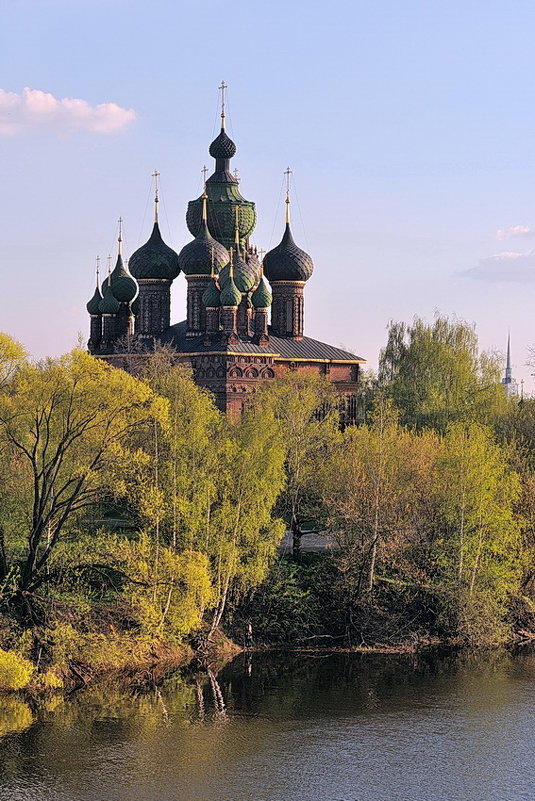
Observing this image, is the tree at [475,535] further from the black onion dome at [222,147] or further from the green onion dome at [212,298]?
the black onion dome at [222,147]

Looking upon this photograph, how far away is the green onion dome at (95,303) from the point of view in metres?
69.2

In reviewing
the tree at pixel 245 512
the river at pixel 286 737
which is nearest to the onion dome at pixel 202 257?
the tree at pixel 245 512

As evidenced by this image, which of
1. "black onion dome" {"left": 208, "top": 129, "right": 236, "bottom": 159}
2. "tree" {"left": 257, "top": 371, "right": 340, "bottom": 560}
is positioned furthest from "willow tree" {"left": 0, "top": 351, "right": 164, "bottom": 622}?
"black onion dome" {"left": 208, "top": 129, "right": 236, "bottom": 159}

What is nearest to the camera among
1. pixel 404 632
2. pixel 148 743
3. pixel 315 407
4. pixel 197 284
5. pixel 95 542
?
pixel 148 743

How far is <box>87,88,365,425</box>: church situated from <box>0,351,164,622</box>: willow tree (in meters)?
23.2

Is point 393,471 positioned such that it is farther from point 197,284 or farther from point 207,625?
point 197,284

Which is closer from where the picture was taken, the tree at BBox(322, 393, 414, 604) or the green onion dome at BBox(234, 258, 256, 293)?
the tree at BBox(322, 393, 414, 604)

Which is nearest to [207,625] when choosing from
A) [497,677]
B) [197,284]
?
[497,677]

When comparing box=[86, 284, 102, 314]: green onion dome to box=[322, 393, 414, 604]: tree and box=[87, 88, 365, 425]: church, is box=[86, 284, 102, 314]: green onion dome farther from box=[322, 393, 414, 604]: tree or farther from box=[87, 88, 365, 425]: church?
box=[322, 393, 414, 604]: tree

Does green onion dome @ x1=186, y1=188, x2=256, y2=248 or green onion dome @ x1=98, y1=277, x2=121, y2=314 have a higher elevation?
green onion dome @ x1=186, y1=188, x2=256, y2=248

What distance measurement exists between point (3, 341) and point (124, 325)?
1331 inches

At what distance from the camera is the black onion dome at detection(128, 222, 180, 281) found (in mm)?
66562

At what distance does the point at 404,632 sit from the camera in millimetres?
40750

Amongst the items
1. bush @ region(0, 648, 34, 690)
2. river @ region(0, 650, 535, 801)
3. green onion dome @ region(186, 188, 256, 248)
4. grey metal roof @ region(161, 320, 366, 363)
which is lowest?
river @ region(0, 650, 535, 801)
